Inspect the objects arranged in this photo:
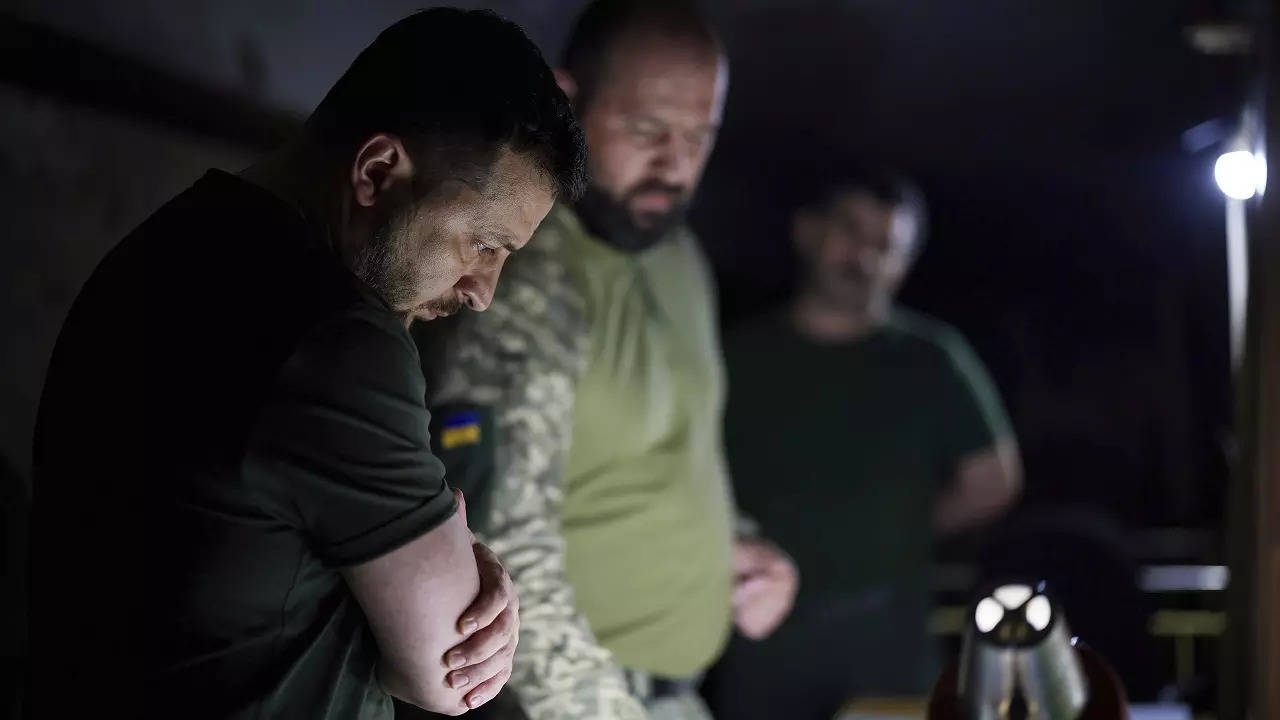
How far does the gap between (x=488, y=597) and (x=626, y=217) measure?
26.4 inches

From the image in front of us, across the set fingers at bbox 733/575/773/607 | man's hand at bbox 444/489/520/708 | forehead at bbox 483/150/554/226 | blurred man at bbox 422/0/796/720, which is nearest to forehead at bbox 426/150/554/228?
forehead at bbox 483/150/554/226

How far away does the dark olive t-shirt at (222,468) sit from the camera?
0.76 metres

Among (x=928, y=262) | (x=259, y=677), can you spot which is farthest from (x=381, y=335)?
(x=928, y=262)

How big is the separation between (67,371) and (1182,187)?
4817 mm

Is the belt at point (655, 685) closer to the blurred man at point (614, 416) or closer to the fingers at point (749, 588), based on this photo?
the blurred man at point (614, 416)

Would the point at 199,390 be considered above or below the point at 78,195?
below

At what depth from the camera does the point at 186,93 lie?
1621 mm

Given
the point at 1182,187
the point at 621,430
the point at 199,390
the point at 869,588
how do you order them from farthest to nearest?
1. the point at 1182,187
2. the point at 869,588
3. the point at 621,430
4. the point at 199,390

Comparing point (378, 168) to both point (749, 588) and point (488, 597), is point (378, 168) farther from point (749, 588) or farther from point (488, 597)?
point (749, 588)

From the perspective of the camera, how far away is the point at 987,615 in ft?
4.23

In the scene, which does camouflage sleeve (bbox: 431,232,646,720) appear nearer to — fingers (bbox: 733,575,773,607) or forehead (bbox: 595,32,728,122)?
forehead (bbox: 595,32,728,122)

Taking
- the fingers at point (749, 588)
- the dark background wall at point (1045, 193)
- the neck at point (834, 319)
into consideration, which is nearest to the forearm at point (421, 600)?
the fingers at point (749, 588)

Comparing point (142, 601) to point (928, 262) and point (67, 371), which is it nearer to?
point (67, 371)

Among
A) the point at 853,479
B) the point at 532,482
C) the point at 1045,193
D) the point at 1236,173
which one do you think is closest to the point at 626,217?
the point at 532,482
